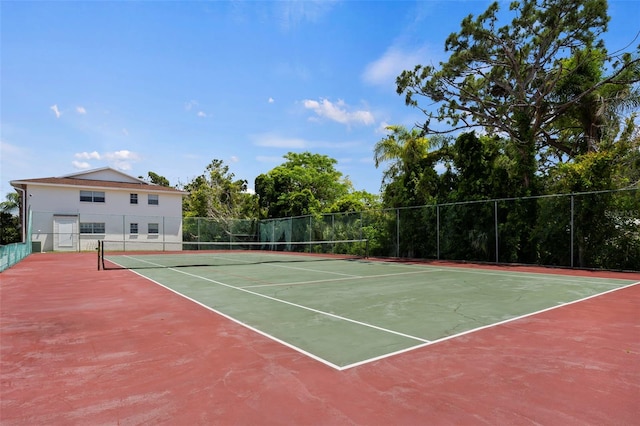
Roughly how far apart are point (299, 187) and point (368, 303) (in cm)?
3177

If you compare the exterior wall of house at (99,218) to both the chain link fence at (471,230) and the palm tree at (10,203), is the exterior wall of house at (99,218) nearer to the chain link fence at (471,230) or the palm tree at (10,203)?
the chain link fence at (471,230)

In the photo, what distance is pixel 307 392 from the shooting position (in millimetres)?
3604

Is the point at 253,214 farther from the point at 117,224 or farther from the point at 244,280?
the point at 244,280

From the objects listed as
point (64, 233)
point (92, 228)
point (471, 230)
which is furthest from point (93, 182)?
point (471, 230)

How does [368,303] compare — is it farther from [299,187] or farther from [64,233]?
[299,187]

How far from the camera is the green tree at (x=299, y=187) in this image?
35.5 metres

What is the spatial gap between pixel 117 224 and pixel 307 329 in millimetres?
31563

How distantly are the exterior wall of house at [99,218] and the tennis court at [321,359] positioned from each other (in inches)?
845

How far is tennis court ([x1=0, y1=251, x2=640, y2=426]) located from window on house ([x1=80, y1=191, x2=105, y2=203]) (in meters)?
26.5

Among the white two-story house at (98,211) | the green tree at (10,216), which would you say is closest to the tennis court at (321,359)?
the white two-story house at (98,211)

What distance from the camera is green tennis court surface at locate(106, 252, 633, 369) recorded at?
5.28 m

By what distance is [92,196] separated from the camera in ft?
105

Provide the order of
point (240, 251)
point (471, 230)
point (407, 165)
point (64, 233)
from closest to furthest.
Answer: point (471, 230), point (407, 165), point (64, 233), point (240, 251)

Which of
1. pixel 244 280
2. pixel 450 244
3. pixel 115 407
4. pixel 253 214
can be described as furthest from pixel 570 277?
pixel 253 214
